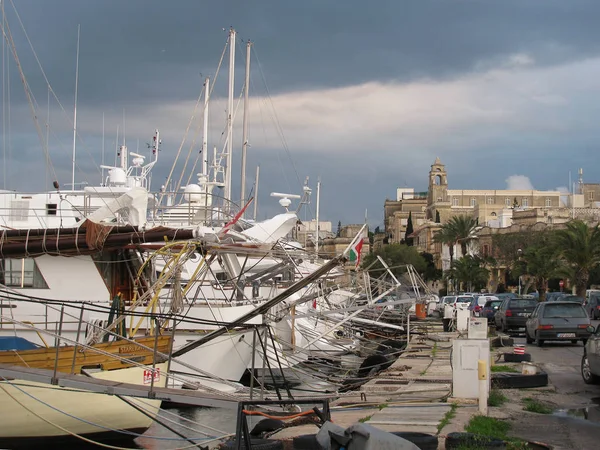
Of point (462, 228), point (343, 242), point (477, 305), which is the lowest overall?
point (477, 305)

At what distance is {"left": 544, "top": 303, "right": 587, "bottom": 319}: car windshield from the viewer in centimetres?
2775

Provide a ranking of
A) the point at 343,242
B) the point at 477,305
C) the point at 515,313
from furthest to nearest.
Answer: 1. the point at 343,242
2. the point at 477,305
3. the point at 515,313

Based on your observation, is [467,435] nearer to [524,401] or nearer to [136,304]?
[524,401]

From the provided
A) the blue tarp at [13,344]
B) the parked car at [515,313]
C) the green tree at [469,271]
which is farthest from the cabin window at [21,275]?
the green tree at [469,271]

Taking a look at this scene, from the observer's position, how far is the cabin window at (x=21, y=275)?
21.0 metres

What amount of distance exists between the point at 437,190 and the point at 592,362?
164 m

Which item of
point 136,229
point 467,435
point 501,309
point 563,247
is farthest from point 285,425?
point 563,247

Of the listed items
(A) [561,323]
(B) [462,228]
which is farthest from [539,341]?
(B) [462,228]

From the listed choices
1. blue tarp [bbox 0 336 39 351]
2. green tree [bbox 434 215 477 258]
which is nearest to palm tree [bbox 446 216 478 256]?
green tree [bbox 434 215 477 258]

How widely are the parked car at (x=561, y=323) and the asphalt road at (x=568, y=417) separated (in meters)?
5.40

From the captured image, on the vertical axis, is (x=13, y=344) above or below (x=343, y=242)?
below

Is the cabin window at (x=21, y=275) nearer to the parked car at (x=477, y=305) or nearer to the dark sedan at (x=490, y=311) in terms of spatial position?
the dark sedan at (x=490, y=311)

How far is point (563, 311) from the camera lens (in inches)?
1101

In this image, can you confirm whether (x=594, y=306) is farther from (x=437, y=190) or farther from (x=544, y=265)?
(x=437, y=190)
